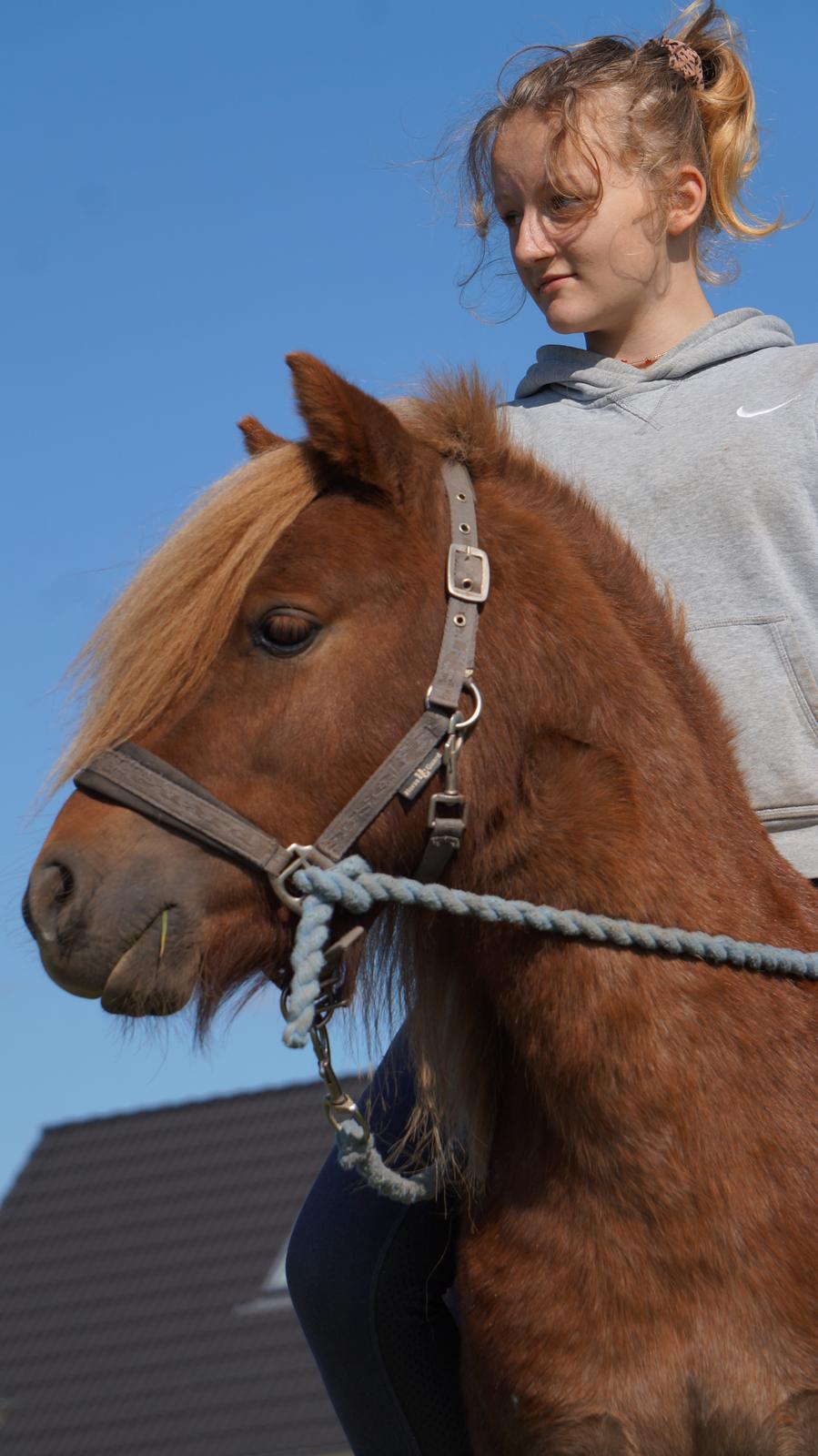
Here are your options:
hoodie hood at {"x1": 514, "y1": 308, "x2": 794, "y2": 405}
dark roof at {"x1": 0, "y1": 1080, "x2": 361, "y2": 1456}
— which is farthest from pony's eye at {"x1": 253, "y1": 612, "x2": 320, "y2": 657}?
dark roof at {"x1": 0, "y1": 1080, "x2": 361, "y2": 1456}

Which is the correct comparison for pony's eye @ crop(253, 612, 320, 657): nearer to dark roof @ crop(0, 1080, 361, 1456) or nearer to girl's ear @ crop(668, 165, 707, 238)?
girl's ear @ crop(668, 165, 707, 238)

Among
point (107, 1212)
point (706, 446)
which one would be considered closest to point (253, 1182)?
point (107, 1212)

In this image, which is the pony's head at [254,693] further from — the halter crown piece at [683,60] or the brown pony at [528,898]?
the halter crown piece at [683,60]

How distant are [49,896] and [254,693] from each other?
1.47 ft

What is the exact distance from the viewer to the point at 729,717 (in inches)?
119

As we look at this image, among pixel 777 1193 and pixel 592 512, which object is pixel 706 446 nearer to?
pixel 592 512

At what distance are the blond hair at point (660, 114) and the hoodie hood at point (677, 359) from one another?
272 mm

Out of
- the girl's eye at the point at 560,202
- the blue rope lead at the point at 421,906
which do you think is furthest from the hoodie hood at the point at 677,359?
the blue rope lead at the point at 421,906

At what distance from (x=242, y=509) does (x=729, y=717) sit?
101 centimetres

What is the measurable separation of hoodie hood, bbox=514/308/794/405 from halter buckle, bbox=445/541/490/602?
1079 millimetres

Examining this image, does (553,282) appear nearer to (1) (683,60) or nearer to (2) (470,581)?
(1) (683,60)

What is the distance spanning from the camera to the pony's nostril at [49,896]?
96.1 inches

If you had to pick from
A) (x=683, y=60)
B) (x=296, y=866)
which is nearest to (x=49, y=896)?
(x=296, y=866)

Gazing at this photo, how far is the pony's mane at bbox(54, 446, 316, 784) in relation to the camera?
259 centimetres
